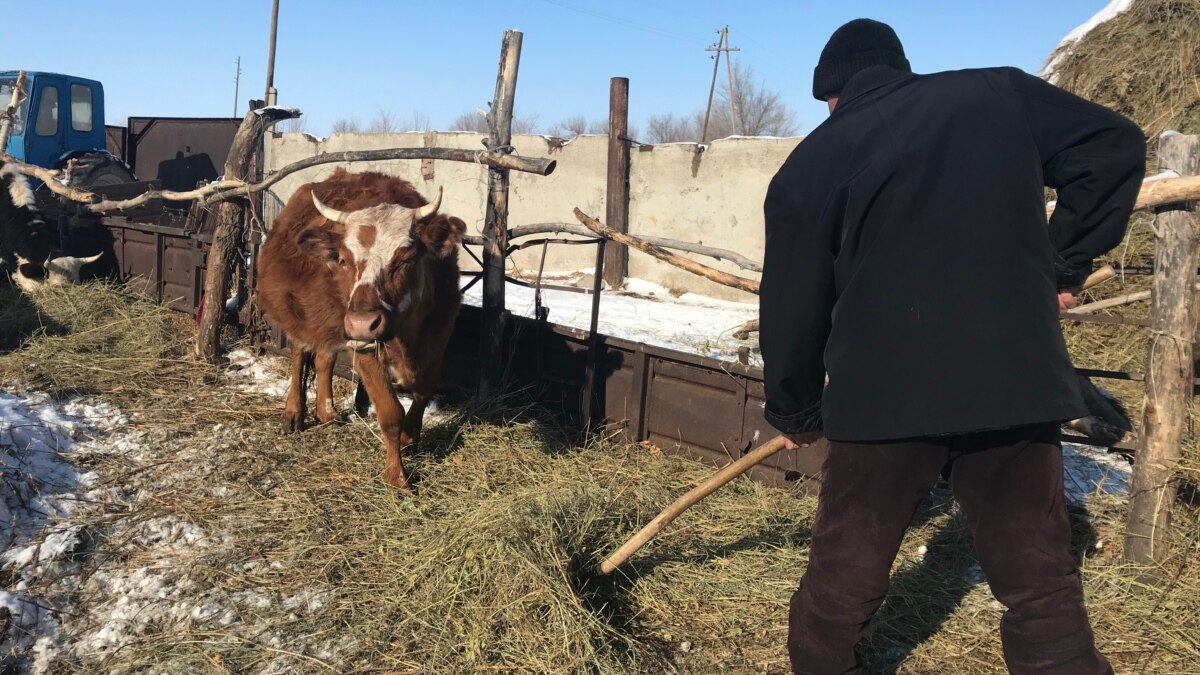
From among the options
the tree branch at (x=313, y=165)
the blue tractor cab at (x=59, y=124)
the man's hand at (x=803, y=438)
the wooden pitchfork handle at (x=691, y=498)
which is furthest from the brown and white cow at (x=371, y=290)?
the blue tractor cab at (x=59, y=124)

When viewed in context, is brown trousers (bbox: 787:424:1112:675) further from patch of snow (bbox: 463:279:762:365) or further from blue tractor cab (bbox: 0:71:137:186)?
blue tractor cab (bbox: 0:71:137:186)

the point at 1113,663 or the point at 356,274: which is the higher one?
the point at 356,274

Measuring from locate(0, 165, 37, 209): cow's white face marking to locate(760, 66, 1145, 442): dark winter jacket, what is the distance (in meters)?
9.49

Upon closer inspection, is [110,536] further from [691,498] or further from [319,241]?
[691,498]

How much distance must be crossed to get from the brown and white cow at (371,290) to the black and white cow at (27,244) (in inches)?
150

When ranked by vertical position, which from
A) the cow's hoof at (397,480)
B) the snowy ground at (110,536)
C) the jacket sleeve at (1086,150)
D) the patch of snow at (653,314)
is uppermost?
the jacket sleeve at (1086,150)

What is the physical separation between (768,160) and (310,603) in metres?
10.6

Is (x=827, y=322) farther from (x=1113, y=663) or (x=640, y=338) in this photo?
(x=640, y=338)

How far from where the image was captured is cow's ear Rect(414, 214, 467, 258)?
4.79 metres

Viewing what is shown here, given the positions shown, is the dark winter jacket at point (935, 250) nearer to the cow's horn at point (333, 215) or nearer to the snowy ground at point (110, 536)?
the snowy ground at point (110, 536)

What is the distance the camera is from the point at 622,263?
1434 centimetres

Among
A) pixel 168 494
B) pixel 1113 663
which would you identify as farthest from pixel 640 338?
pixel 1113 663

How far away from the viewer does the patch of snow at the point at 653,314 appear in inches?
360

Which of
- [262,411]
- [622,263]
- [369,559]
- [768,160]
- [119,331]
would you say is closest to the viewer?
[369,559]
